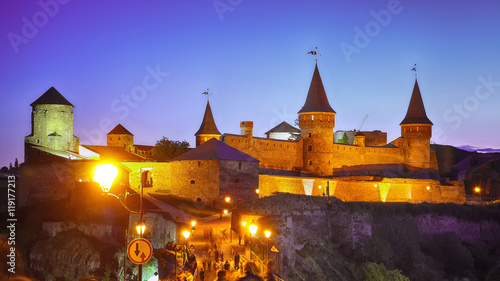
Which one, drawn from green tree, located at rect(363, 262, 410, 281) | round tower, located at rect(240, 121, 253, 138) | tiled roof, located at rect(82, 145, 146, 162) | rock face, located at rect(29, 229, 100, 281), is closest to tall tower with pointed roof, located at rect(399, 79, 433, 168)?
round tower, located at rect(240, 121, 253, 138)

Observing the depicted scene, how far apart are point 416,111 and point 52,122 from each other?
39944 millimetres

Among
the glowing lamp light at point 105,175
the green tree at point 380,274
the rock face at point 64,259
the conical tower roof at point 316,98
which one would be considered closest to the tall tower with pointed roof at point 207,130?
the conical tower roof at point 316,98

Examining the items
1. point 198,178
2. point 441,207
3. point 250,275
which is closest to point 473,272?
point 441,207

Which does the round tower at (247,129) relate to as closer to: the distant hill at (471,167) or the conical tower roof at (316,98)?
the conical tower roof at (316,98)

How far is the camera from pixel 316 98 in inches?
2206

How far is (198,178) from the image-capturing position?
41938 mm

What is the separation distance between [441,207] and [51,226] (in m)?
27.1

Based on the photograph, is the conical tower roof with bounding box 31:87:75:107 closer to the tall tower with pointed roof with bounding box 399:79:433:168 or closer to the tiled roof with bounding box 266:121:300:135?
the tiled roof with bounding box 266:121:300:135

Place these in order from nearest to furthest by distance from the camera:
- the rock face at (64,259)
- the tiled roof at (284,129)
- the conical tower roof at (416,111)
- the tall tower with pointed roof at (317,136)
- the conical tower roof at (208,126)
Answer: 1. the rock face at (64,259)
2. the tall tower with pointed roof at (317,136)
3. the conical tower roof at (208,126)
4. the conical tower roof at (416,111)
5. the tiled roof at (284,129)

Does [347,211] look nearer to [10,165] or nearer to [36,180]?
[36,180]

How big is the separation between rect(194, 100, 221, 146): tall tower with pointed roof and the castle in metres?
0.10

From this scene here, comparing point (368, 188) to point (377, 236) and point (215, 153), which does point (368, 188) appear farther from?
point (215, 153)

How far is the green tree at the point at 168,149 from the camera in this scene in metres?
58.4

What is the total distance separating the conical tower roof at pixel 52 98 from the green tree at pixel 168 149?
1374 centimetres
